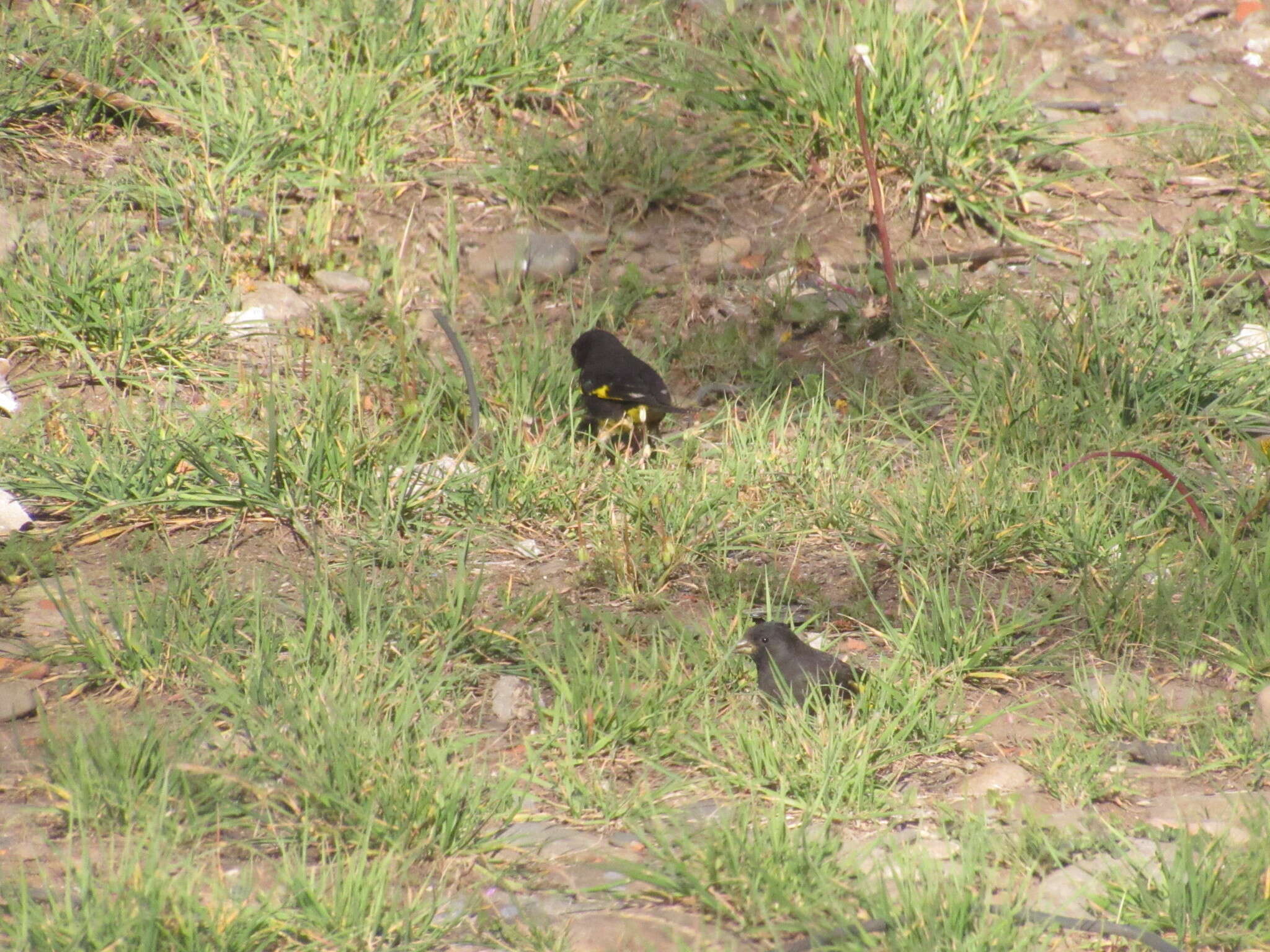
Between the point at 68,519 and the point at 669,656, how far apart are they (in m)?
2.02

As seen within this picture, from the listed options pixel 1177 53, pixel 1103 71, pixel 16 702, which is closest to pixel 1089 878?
pixel 16 702

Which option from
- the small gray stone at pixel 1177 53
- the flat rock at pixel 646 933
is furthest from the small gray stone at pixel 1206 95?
the flat rock at pixel 646 933

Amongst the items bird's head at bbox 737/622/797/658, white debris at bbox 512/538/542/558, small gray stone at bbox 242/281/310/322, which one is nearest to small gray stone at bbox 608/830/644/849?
bird's head at bbox 737/622/797/658

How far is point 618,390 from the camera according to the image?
15.0ft

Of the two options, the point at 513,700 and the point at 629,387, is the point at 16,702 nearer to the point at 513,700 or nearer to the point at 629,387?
the point at 513,700

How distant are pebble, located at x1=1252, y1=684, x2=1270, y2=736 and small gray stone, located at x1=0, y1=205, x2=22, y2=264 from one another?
4411 mm

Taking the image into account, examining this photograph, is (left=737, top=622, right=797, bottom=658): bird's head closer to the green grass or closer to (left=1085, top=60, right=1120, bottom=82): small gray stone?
the green grass

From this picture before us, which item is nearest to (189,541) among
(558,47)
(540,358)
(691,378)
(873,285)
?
(540,358)

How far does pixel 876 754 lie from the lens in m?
3.13

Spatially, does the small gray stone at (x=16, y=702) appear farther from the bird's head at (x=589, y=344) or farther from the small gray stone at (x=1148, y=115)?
the small gray stone at (x=1148, y=115)

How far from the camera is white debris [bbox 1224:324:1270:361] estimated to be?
464 cm

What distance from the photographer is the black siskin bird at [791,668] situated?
128 inches

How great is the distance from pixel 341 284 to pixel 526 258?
30.8 inches

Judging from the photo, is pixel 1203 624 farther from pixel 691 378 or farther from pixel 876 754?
pixel 691 378
